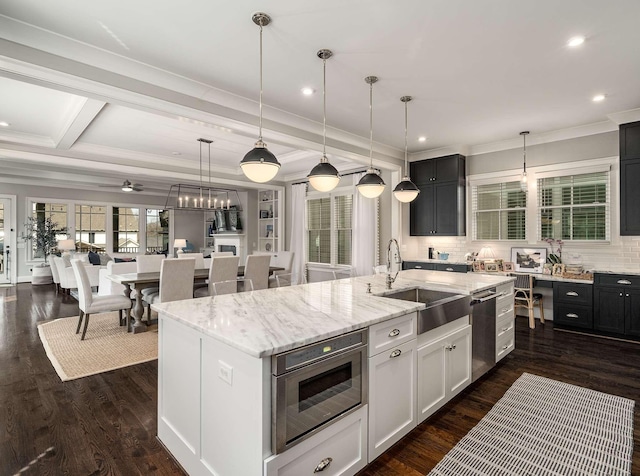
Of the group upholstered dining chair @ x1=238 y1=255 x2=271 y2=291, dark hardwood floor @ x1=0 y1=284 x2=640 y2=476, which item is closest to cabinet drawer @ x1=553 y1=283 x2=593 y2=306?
dark hardwood floor @ x1=0 y1=284 x2=640 y2=476

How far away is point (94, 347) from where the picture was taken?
13.2 feet

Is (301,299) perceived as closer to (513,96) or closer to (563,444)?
(563,444)

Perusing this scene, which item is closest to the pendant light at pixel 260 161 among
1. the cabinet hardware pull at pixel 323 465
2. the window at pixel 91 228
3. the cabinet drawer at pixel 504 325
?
the cabinet hardware pull at pixel 323 465

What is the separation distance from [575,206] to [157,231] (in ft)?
36.8

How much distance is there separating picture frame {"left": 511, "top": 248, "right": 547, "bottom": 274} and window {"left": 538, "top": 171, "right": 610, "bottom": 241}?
278mm

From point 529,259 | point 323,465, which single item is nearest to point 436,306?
point 323,465

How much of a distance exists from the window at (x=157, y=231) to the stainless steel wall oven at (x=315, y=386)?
36.4 feet

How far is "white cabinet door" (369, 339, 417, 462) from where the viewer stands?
191 cm

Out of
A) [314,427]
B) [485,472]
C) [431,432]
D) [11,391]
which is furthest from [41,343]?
[485,472]

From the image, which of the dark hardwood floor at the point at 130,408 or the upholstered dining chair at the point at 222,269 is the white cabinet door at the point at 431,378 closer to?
the dark hardwood floor at the point at 130,408

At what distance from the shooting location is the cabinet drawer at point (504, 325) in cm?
334

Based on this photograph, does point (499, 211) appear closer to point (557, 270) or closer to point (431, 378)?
point (557, 270)

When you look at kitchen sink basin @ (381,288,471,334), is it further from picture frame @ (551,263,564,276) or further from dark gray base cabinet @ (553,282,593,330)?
picture frame @ (551,263,564,276)

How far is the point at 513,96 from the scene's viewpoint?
3.79 m
